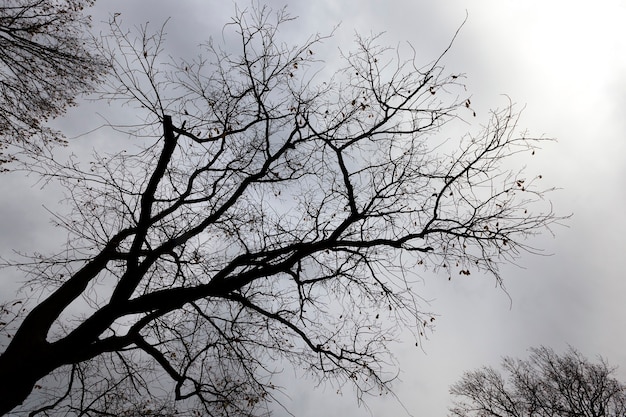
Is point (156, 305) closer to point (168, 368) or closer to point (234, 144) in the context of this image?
point (168, 368)

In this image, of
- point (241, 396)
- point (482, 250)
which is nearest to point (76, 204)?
point (241, 396)

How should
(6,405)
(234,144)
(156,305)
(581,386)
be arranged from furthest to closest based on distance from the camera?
(581,386)
(234,144)
(156,305)
(6,405)

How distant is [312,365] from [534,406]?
1471 cm

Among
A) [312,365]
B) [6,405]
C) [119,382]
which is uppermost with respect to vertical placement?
[312,365]

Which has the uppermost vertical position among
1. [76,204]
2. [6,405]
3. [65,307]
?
[76,204]

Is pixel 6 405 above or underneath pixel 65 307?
underneath

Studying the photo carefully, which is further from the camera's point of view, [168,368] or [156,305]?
[168,368]

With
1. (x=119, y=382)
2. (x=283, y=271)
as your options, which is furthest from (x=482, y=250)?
(x=119, y=382)

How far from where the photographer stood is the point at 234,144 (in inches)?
258

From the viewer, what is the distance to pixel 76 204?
235 inches

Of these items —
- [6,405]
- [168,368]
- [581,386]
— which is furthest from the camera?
[581,386]

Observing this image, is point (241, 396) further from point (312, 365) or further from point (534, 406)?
point (534, 406)

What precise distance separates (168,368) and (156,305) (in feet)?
3.91

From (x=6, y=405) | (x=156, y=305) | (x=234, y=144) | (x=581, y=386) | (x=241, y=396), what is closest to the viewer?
(x=6, y=405)
